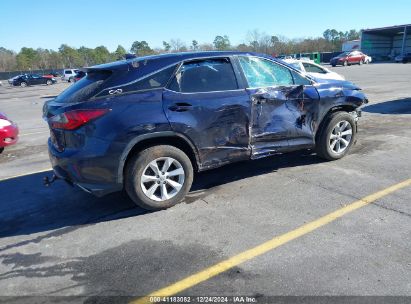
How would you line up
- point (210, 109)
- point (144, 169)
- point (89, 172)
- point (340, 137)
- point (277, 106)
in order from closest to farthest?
point (89, 172)
point (144, 169)
point (210, 109)
point (277, 106)
point (340, 137)

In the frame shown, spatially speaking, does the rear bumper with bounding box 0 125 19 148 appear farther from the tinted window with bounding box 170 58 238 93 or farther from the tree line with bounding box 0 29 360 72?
the tree line with bounding box 0 29 360 72

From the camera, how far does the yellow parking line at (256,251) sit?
9.80 feet

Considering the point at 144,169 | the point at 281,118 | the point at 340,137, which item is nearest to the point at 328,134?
the point at 340,137

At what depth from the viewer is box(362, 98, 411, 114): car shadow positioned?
34.6ft

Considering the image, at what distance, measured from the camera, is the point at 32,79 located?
142 ft

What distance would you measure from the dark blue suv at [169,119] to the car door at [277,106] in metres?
0.01

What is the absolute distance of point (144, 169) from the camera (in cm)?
421

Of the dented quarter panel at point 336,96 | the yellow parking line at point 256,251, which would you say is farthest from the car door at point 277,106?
the yellow parking line at point 256,251

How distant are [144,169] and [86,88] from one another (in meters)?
1.13

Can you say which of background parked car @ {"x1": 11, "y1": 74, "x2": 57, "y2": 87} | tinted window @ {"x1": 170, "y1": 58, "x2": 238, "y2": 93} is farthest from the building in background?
tinted window @ {"x1": 170, "y1": 58, "x2": 238, "y2": 93}

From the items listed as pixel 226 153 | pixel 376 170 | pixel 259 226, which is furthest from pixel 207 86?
pixel 376 170

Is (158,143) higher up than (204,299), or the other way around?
(158,143)

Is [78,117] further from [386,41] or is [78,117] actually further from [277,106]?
[386,41]

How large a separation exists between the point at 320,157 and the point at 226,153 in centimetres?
195
